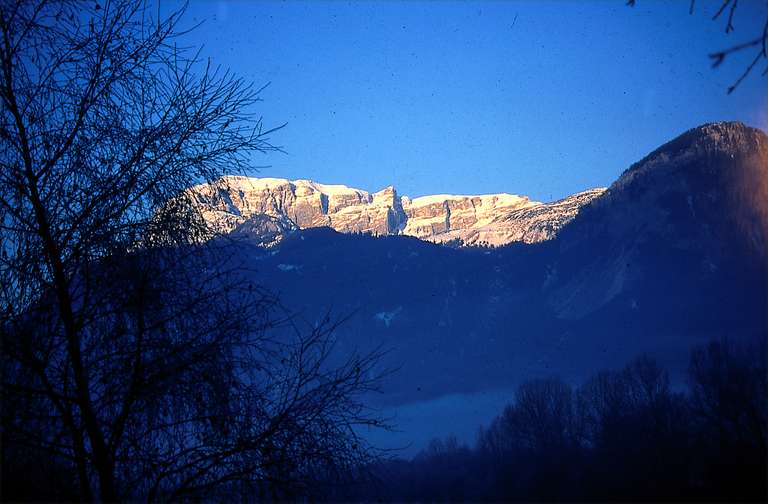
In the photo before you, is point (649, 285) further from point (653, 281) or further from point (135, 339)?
point (135, 339)

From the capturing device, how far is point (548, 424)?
206 ft

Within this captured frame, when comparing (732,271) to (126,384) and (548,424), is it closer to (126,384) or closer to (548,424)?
(548,424)

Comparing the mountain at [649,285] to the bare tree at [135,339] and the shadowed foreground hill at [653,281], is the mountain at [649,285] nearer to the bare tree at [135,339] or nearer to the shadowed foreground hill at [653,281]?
the shadowed foreground hill at [653,281]

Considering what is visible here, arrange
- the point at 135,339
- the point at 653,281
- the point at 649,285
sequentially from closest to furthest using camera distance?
the point at 135,339
the point at 653,281
the point at 649,285

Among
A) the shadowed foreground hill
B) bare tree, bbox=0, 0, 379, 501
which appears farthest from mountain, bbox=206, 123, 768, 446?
bare tree, bbox=0, 0, 379, 501

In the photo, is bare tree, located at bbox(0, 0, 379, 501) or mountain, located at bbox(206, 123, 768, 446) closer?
bare tree, located at bbox(0, 0, 379, 501)

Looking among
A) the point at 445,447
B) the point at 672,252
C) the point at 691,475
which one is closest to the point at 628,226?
the point at 672,252

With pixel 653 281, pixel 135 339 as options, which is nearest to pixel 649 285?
pixel 653 281

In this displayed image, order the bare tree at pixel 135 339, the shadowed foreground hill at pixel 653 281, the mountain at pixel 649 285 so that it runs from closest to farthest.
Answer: the bare tree at pixel 135 339
the mountain at pixel 649 285
the shadowed foreground hill at pixel 653 281

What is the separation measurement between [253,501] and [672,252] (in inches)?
7672

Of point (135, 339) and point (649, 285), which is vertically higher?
point (649, 285)

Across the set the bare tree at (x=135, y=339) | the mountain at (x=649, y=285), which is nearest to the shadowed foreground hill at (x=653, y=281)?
the mountain at (x=649, y=285)

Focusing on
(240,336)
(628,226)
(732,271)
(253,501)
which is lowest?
(253,501)

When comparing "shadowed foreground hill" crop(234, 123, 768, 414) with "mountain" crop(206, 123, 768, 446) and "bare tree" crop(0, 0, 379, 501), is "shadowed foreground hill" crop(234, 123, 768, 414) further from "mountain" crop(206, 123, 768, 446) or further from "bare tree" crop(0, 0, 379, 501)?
"bare tree" crop(0, 0, 379, 501)
